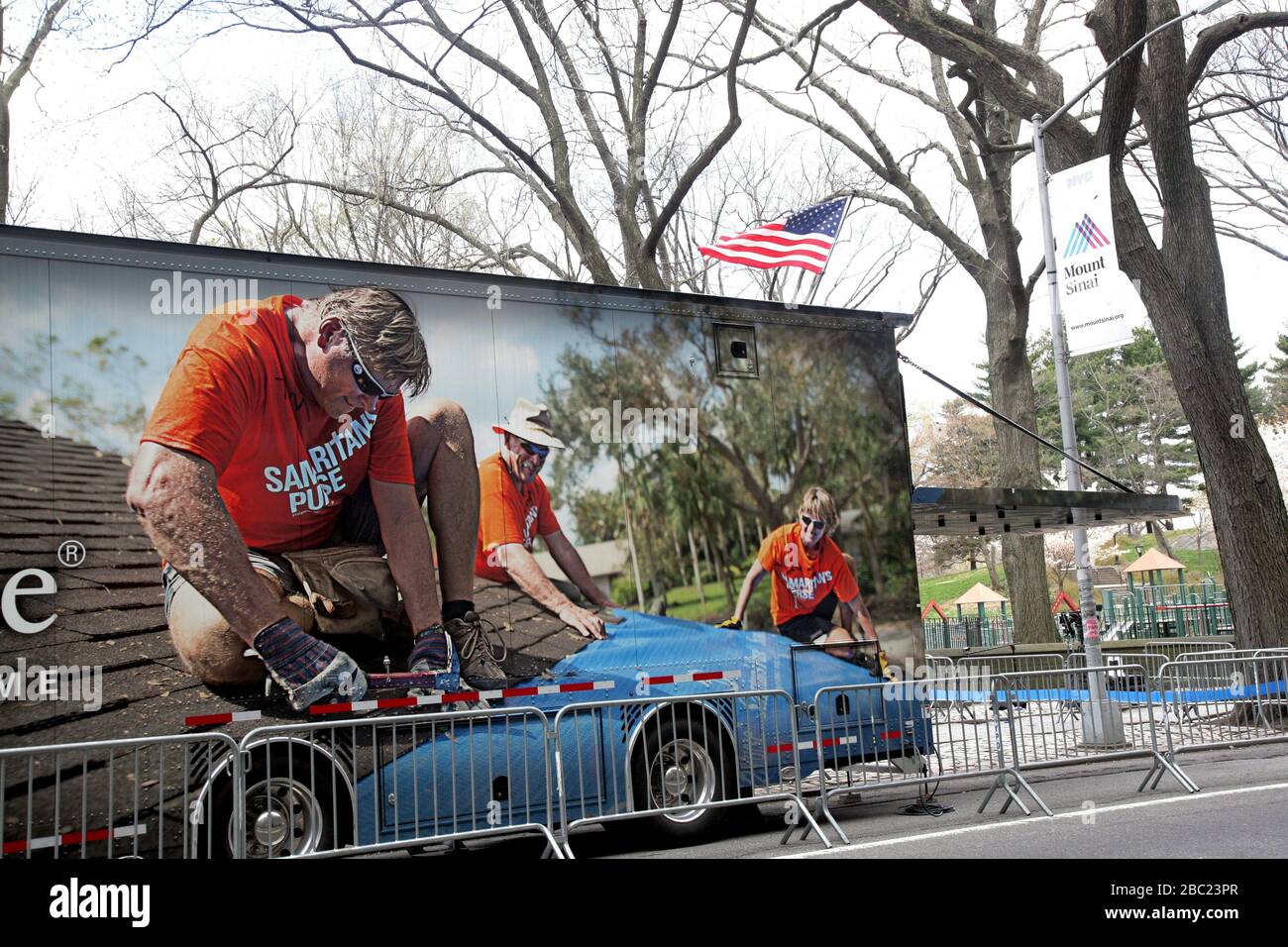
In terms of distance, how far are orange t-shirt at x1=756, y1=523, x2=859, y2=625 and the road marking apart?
2.09m

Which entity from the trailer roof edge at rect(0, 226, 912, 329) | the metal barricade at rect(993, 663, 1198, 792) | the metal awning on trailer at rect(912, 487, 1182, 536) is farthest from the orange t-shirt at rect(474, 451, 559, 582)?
the metal awning on trailer at rect(912, 487, 1182, 536)

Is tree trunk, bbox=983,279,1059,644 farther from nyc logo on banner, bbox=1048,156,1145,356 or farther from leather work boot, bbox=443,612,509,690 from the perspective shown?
leather work boot, bbox=443,612,509,690

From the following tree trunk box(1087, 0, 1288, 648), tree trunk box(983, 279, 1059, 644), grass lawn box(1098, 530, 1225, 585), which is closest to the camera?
tree trunk box(1087, 0, 1288, 648)

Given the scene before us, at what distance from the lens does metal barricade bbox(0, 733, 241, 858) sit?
6168 millimetres

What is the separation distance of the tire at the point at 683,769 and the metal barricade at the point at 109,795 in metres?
3.18

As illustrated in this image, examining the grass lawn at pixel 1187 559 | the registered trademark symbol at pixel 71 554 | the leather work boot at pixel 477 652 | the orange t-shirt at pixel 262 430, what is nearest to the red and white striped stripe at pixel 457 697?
the leather work boot at pixel 477 652

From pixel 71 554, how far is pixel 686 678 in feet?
15.0

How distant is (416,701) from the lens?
300 inches

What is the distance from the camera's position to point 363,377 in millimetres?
7699

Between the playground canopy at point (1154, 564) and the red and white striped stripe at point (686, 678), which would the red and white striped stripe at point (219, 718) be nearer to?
the red and white striped stripe at point (686, 678)

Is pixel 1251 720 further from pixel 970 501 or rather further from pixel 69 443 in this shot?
pixel 69 443

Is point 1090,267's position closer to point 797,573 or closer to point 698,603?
point 797,573

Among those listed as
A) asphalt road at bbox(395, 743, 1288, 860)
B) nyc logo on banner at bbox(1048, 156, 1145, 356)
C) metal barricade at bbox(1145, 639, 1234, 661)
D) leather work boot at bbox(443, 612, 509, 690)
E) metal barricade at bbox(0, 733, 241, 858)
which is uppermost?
nyc logo on banner at bbox(1048, 156, 1145, 356)
